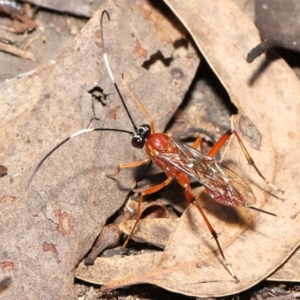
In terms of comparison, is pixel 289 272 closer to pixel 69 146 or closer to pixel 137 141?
pixel 137 141

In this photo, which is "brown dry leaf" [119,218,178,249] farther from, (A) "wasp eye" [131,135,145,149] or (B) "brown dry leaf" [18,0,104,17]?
(B) "brown dry leaf" [18,0,104,17]

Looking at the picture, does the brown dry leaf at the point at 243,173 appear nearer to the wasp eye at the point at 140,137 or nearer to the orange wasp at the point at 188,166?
the orange wasp at the point at 188,166

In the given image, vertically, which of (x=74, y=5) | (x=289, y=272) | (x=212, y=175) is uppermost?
(x=212, y=175)

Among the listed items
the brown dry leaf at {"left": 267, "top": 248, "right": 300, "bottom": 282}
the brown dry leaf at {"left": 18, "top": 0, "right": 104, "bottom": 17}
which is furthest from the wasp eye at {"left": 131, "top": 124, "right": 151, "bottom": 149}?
the brown dry leaf at {"left": 18, "top": 0, "right": 104, "bottom": 17}

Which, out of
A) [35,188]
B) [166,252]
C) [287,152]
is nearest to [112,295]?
[166,252]

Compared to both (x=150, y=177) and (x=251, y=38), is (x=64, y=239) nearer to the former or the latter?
(x=150, y=177)

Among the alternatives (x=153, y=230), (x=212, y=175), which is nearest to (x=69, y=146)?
(x=153, y=230)

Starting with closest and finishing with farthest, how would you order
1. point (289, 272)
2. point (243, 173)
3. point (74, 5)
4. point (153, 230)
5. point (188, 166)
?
point (289, 272)
point (153, 230)
point (188, 166)
point (243, 173)
point (74, 5)
